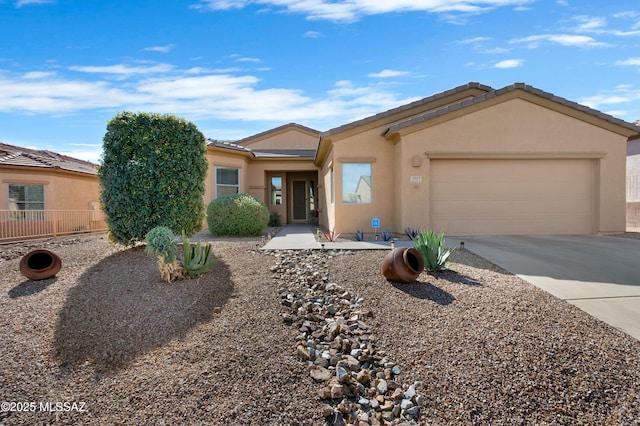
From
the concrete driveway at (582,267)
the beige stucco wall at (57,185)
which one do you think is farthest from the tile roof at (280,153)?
the concrete driveway at (582,267)

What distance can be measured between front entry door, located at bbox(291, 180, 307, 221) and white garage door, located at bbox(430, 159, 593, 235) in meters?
9.42

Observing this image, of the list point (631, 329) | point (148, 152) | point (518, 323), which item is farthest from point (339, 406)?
point (148, 152)

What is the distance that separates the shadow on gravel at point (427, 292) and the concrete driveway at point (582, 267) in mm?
1554

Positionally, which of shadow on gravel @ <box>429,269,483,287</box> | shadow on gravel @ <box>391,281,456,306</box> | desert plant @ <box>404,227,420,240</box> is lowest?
shadow on gravel @ <box>391,281,456,306</box>

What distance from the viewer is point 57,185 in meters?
15.3

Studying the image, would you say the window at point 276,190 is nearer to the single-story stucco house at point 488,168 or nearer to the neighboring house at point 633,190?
the single-story stucco house at point 488,168

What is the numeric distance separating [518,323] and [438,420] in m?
1.75

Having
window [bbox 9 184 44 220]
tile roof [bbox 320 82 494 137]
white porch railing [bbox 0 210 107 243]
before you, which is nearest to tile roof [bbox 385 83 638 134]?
tile roof [bbox 320 82 494 137]

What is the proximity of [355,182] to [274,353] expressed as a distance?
26.3 feet

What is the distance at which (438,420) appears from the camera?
2.92m

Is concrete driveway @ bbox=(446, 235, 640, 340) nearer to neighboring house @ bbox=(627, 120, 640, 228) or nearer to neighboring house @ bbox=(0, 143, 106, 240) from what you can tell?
neighboring house @ bbox=(627, 120, 640, 228)

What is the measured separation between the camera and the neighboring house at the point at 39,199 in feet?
41.8

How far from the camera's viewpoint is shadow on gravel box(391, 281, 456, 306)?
188 inches

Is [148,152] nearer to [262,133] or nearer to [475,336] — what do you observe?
[475,336]
